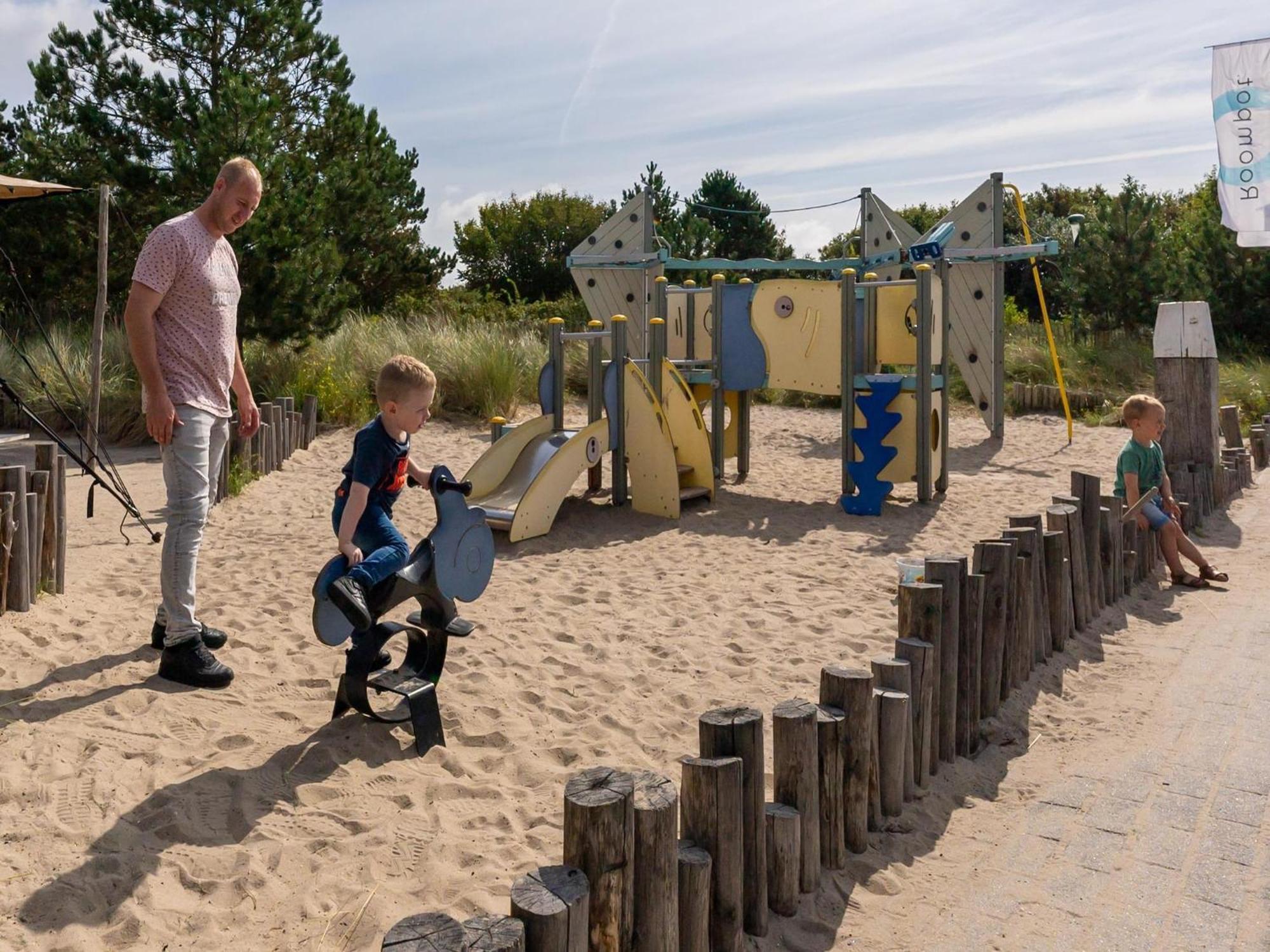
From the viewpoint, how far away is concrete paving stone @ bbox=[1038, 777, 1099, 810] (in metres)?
3.50

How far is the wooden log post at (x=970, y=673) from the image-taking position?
389 centimetres

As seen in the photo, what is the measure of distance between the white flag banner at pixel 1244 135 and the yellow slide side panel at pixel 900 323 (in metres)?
8.02

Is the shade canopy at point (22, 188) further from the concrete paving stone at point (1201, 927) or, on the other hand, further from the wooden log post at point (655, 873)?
the concrete paving stone at point (1201, 927)

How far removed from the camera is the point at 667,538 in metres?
7.52

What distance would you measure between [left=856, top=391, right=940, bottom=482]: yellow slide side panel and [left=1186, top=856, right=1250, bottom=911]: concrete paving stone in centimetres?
554

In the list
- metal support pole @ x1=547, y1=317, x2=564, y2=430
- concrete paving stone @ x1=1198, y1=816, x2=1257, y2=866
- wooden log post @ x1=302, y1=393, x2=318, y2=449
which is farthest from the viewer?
wooden log post @ x1=302, y1=393, x2=318, y2=449

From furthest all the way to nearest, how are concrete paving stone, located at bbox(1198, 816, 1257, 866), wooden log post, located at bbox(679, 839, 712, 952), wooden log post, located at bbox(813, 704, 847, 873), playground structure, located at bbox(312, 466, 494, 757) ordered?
playground structure, located at bbox(312, 466, 494, 757) → concrete paving stone, located at bbox(1198, 816, 1257, 866) → wooden log post, located at bbox(813, 704, 847, 873) → wooden log post, located at bbox(679, 839, 712, 952)

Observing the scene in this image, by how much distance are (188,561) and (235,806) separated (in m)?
1.13

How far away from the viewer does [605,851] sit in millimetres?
2273

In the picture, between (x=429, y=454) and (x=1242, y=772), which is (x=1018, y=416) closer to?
(x=429, y=454)

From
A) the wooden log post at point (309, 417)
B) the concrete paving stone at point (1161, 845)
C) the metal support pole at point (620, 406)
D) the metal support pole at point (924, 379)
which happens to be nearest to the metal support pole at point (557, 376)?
the metal support pole at point (620, 406)

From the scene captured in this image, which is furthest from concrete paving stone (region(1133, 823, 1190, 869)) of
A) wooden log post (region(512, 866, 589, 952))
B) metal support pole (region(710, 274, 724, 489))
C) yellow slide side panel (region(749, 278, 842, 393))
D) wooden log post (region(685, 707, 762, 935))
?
metal support pole (region(710, 274, 724, 489))

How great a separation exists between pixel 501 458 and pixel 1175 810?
5588 millimetres

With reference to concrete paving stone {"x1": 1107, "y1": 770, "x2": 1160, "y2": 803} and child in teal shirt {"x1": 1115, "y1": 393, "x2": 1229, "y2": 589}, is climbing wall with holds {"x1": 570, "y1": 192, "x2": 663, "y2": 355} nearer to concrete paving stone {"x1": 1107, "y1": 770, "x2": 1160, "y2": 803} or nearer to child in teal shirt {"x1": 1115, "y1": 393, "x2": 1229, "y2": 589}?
child in teal shirt {"x1": 1115, "y1": 393, "x2": 1229, "y2": 589}
